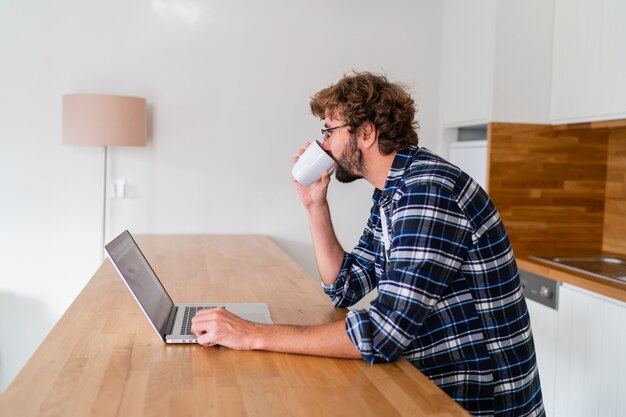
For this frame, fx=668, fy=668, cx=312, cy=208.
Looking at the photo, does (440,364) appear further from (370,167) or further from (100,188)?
(100,188)

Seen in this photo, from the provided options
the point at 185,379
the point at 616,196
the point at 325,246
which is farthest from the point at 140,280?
the point at 616,196

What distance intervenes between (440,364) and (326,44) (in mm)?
2778

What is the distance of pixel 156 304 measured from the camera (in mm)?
1661

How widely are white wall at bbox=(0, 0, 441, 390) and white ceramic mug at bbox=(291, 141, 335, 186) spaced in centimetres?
198

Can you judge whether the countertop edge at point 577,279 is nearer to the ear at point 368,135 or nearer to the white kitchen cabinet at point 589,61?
the white kitchen cabinet at point 589,61

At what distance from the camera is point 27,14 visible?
3.59m

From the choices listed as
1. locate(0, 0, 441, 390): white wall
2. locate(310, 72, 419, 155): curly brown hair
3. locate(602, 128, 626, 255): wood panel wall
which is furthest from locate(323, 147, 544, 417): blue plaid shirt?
locate(0, 0, 441, 390): white wall

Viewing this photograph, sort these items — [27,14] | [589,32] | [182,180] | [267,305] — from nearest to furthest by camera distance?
[267,305], [589,32], [27,14], [182,180]

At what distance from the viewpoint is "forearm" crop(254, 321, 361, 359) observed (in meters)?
1.43

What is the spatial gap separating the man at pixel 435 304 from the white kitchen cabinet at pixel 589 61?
154 cm

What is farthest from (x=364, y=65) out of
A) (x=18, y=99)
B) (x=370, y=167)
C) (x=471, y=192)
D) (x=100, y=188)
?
(x=471, y=192)

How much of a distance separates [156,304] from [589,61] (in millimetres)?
2304

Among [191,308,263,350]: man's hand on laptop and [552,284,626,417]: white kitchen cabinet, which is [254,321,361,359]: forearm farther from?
[552,284,626,417]: white kitchen cabinet

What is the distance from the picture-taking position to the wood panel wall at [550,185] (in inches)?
133
